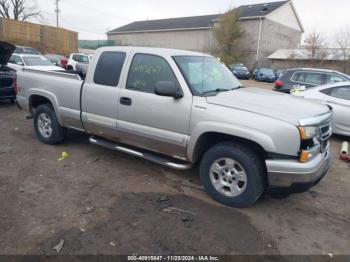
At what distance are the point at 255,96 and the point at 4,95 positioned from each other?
7710 mm

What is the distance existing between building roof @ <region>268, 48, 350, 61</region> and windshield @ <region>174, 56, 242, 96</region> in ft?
104

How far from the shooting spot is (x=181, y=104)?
3.87 meters

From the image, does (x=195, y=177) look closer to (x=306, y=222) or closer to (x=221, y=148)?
(x=221, y=148)

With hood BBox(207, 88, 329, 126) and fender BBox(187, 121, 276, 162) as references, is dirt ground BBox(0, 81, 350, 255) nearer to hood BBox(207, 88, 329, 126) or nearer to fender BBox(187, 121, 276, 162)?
fender BBox(187, 121, 276, 162)

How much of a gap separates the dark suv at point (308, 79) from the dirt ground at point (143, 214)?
512 cm

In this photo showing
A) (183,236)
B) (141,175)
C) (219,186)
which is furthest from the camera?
(141,175)

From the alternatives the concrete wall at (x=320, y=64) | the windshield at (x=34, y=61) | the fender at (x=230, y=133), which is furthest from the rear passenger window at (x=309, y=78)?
the concrete wall at (x=320, y=64)

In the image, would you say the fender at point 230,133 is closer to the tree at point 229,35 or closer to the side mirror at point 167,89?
the side mirror at point 167,89

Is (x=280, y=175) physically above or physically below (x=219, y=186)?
above

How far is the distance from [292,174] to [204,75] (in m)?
1.86

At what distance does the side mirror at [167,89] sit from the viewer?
3768 mm

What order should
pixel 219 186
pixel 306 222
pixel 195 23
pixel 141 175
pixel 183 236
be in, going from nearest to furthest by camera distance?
pixel 183 236 < pixel 306 222 < pixel 219 186 < pixel 141 175 < pixel 195 23

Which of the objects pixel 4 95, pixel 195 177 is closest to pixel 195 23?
pixel 4 95

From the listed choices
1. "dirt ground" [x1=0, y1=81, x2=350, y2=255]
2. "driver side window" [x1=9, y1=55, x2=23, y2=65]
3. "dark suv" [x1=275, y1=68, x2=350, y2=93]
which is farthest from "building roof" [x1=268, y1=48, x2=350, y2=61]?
"dirt ground" [x1=0, y1=81, x2=350, y2=255]
